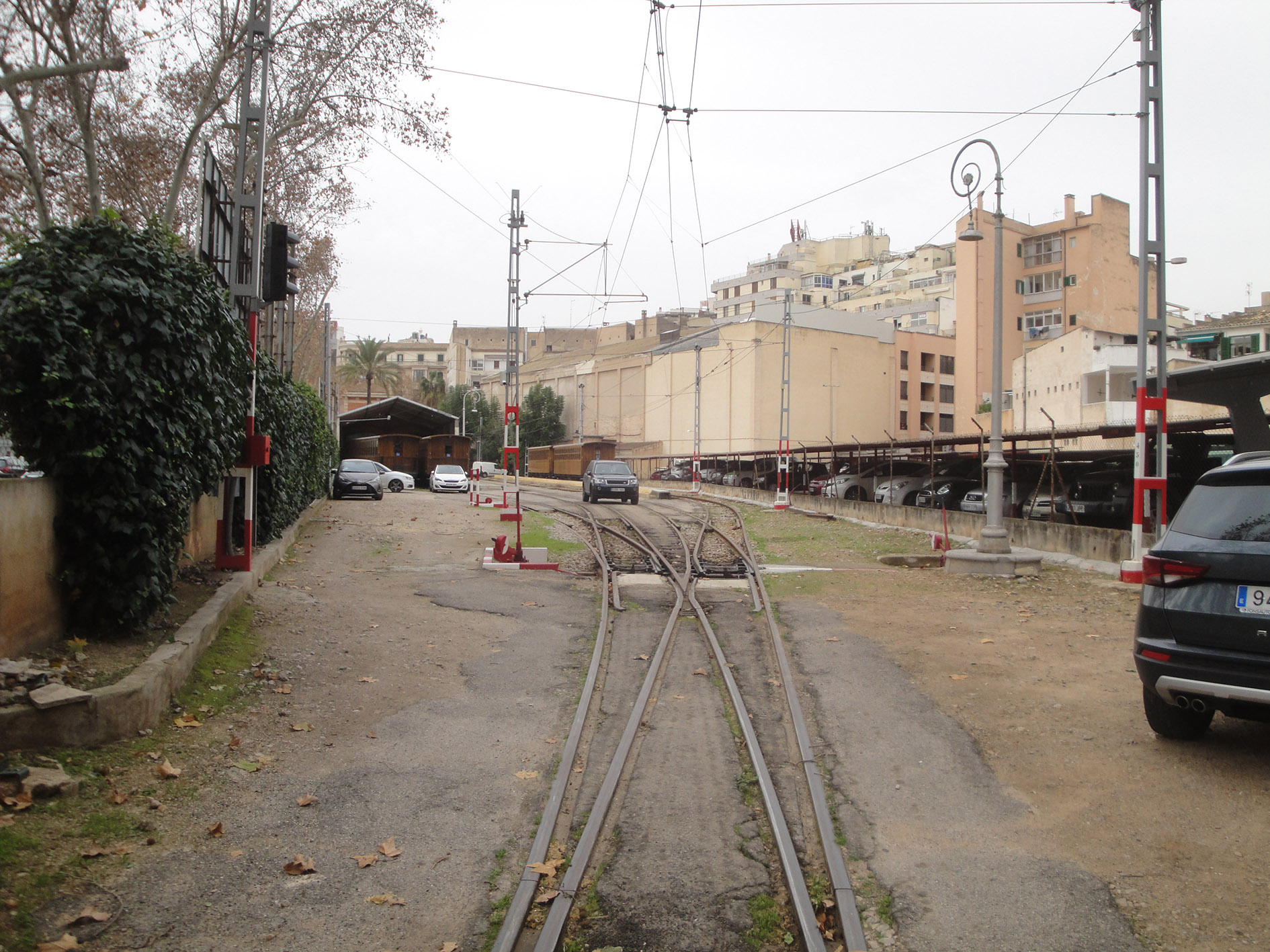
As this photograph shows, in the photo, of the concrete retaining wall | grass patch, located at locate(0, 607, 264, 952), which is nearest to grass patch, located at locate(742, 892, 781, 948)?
grass patch, located at locate(0, 607, 264, 952)

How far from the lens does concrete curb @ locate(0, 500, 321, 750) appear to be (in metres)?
4.93

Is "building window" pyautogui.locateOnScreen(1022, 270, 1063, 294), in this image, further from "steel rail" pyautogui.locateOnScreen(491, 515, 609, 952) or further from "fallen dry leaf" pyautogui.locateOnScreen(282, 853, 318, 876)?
"fallen dry leaf" pyautogui.locateOnScreen(282, 853, 318, 876)

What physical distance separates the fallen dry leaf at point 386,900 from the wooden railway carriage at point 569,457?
45688 mm

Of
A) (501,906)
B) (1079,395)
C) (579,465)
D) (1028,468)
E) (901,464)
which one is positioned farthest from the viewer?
(579,465)

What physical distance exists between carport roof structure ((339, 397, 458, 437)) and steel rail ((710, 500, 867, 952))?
159 ft

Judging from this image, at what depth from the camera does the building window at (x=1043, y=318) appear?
66.7 m

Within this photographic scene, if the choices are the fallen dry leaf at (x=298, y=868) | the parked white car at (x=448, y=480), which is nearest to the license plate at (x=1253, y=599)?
the fallen dry leaf at (x=298, y=868)

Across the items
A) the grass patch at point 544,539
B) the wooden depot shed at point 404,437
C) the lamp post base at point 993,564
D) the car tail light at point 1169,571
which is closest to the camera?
the car tail light at point 1169,571

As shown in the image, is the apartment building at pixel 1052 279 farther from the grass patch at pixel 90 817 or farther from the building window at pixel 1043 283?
the grass patch at pixel 90 817

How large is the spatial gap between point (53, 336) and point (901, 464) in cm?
3606

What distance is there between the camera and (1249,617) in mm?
5172

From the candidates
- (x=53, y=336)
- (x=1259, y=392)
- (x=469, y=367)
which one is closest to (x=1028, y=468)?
(x=1259, y=392)

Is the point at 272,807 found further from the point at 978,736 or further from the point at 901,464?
the point at 901,464

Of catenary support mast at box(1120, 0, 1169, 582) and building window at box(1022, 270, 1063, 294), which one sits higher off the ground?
building window at box(1022, 270, 1063, 294)
